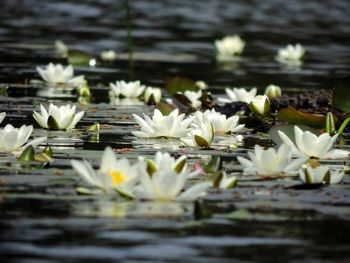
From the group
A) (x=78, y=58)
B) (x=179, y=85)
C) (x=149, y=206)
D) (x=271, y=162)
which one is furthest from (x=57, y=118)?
(x=78, y=58)

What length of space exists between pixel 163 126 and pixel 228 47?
23.8 ft

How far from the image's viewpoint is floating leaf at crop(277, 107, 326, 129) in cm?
638

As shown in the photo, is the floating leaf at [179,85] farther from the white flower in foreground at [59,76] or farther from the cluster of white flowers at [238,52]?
the cluster of white flowers at [238,52]

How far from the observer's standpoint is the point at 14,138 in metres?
5.07

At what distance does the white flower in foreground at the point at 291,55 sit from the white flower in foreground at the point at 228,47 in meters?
0.50

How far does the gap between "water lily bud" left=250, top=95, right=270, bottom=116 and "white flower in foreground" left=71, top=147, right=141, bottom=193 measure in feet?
8.24

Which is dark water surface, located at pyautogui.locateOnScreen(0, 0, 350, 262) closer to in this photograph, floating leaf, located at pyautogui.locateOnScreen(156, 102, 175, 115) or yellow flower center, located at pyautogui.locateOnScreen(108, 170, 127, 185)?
yellow flower center, located at pyautogui.locateOnScreen(108, 170, 127, 185)

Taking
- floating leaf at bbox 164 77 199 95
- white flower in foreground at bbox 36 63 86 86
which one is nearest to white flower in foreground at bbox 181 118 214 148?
floating leaf at bbox 164 77 199 95

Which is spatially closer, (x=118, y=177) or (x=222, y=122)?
(x=118, y=177)

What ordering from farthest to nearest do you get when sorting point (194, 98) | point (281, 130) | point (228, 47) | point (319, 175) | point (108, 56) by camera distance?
point (228, 47) → point (108, 56) → point (194, 98) → point (281, 130) → point (319, 175)

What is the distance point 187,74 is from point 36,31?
194 inches

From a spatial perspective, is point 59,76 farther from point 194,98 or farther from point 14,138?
point 14,138

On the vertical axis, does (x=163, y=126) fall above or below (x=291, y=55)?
below

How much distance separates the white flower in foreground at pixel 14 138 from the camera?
16.6 ft
